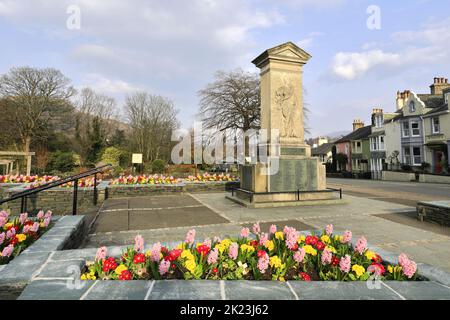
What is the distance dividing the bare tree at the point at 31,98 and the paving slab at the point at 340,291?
117ft

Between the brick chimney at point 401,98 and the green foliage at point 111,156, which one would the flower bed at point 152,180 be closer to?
the green foliage at point 111,156

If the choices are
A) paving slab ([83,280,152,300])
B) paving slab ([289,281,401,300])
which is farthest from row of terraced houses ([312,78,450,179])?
paving slab ([83,280,152,300])

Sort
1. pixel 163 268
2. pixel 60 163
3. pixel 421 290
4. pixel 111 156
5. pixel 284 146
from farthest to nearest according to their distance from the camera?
pixel 111 156 → pixel 60 163 → pixel 284 146 → pixel 163 268 → pixel 421 290

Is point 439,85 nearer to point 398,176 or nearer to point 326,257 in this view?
point 398,176

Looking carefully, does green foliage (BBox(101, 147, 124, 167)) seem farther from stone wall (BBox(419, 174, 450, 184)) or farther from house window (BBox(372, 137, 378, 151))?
house window (BBox(372, 137, 378, 151))

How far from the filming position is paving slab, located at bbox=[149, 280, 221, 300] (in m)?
1.83

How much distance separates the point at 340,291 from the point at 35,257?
9.74ft

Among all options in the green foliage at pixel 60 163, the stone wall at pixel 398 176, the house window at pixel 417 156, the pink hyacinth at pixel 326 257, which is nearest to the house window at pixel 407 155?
the house window at pixel 417 156

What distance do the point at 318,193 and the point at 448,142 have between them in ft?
82.1

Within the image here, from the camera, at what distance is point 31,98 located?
29.3 meters

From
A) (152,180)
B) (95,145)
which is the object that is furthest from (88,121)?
(152,180)

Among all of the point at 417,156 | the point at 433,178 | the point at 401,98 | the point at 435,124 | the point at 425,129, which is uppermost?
the point at 401,98

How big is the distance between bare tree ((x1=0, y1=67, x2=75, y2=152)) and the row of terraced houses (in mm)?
41496
